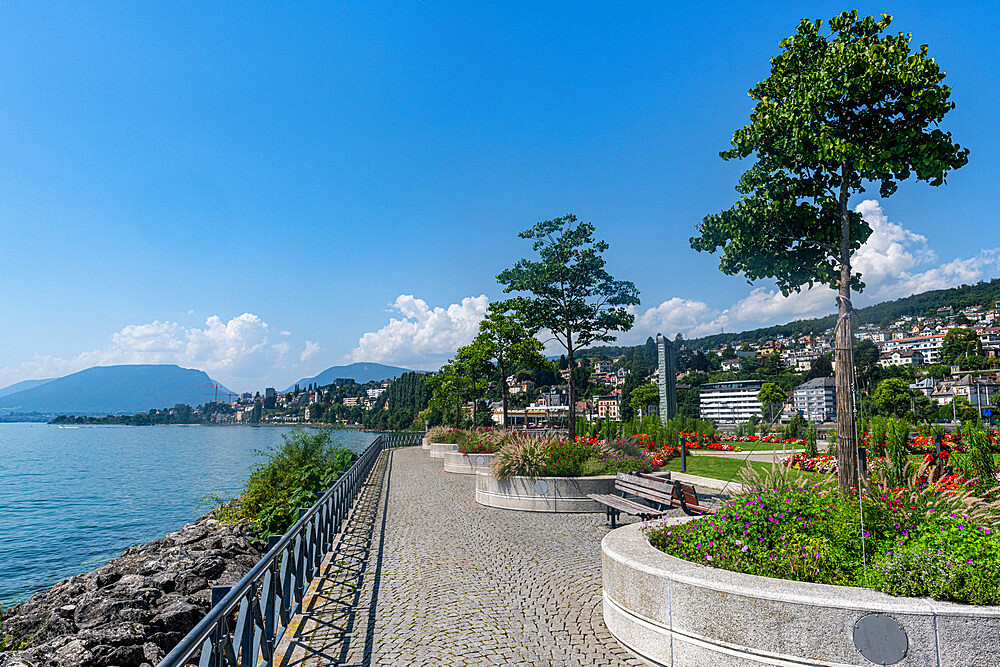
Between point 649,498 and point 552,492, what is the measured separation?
101 inches

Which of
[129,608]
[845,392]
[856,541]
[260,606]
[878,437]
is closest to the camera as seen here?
[260,606]

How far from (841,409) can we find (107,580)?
10.8 meters

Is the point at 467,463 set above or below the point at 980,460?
below

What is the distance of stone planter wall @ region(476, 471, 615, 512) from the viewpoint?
1166 cm

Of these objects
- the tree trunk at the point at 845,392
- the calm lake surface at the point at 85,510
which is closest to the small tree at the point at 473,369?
the calm lake surface at the point at 85,510

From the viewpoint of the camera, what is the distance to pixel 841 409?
6.80 m

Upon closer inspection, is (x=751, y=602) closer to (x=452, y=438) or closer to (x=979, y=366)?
(x=452, y=438)

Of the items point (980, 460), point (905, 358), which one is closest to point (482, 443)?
point (980, 460)

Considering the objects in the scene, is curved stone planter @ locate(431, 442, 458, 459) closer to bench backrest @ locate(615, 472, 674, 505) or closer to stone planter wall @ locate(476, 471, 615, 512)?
stone planter wall @ locate(476, 471, 615, 512)

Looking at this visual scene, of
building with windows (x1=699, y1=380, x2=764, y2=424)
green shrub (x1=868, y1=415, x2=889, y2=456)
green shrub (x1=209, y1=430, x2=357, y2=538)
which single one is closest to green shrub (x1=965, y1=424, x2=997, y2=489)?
green shrub (x1=868, y1=415, x2=889, y2=456)

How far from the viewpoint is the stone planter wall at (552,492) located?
11656 millimetres

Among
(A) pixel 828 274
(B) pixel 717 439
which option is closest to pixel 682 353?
(B) pixel 717 439

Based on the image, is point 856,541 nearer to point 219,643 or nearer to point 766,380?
point 219,643

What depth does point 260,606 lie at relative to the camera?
4438 millimetres
